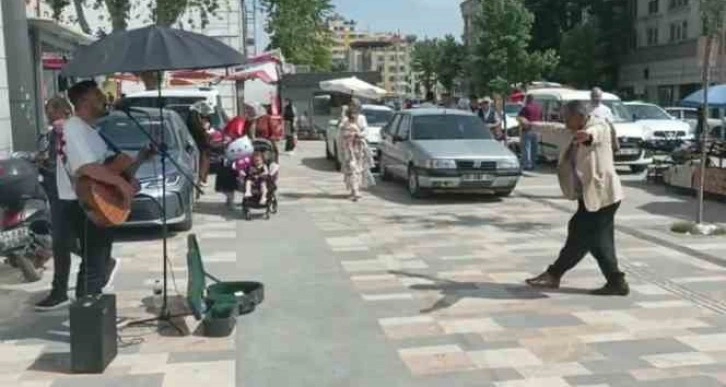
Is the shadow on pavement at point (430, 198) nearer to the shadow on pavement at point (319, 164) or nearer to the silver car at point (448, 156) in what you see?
the silver car at point (448, 156)

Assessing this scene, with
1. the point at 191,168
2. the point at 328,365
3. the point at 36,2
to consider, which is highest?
the point at 36,2

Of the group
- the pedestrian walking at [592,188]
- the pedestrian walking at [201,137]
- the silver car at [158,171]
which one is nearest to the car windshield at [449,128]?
the pedestrian walking at [201,137]

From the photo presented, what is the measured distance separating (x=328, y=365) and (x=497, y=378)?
109 centimetres

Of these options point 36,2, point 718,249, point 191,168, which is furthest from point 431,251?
point 36,2

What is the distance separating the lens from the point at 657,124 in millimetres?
23750

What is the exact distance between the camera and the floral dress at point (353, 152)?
1505cm

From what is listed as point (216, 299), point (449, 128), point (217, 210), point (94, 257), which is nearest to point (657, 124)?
point (449, 128)

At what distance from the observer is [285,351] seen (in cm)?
632

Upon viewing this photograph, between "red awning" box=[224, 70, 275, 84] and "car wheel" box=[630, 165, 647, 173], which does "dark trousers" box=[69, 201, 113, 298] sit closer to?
"car wheel" box=[630, 165, 647, 173]

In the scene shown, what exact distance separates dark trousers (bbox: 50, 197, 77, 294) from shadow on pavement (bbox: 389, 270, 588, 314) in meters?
2.82

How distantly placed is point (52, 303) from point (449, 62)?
Result: 3140 inches

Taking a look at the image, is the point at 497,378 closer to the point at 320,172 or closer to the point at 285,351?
the point at 285,351

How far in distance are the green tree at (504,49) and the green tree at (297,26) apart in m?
10.8

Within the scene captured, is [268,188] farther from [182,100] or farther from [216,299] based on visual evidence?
[182,100]
